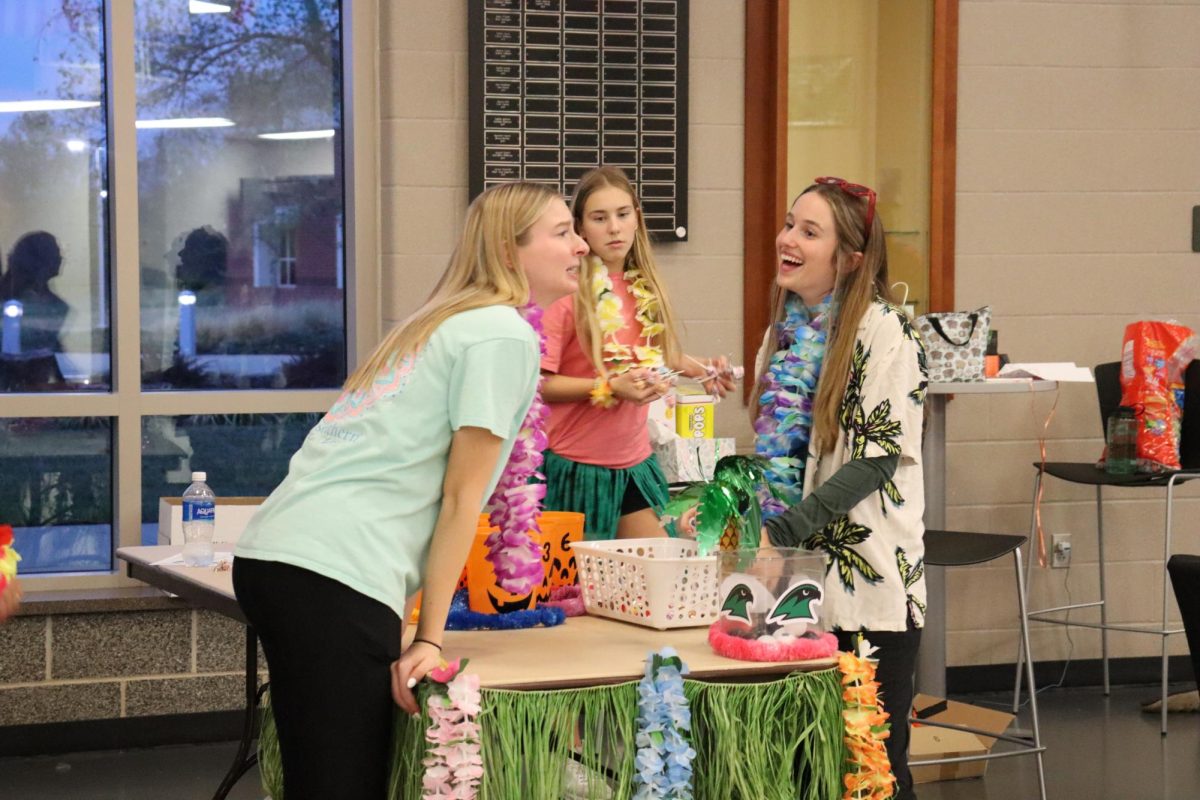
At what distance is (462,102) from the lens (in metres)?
4.64

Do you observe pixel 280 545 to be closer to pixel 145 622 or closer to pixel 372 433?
pixel 372 433

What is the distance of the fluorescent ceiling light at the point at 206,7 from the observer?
15.5ft

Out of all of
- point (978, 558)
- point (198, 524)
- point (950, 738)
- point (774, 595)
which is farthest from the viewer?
point (950, 738)

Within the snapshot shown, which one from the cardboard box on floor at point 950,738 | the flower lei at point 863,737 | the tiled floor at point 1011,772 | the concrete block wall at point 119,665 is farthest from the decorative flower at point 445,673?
the concrete block wall at point 119,665

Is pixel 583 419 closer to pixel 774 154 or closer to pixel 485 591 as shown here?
pixel 485 591

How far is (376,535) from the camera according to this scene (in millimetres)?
1970

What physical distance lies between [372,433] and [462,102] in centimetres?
283

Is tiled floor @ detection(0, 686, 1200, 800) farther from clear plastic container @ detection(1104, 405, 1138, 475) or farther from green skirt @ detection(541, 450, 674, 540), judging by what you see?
green skirt @ detection(541, 450, 674, 540)

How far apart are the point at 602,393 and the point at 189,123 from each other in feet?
7.53

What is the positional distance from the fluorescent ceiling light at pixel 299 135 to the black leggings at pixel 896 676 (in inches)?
117

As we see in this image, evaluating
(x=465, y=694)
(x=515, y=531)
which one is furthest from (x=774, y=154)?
(x=465, y=694)

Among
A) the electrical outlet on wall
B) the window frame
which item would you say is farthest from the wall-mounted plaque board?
the electrical outlet on wall

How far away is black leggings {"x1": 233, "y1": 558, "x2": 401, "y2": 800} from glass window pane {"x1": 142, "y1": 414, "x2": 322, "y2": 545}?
2.86 m

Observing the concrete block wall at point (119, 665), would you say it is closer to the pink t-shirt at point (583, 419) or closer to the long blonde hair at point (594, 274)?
the pink t-shirt at point (583, 419)
